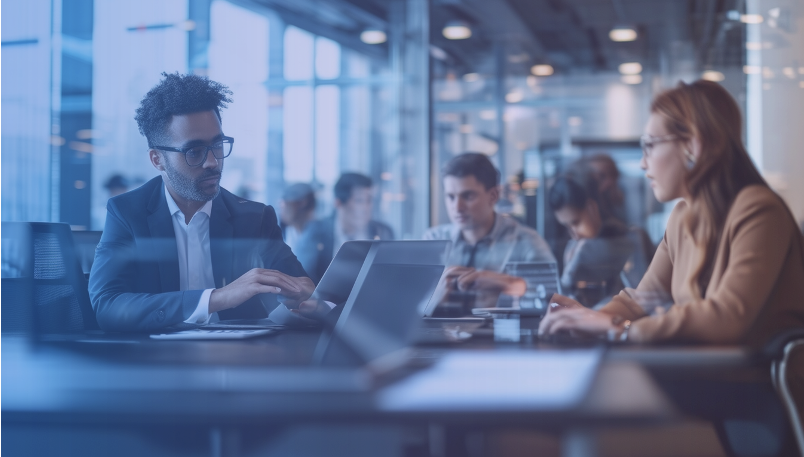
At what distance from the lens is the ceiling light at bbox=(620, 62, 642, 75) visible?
836cm

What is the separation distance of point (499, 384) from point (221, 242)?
151cm

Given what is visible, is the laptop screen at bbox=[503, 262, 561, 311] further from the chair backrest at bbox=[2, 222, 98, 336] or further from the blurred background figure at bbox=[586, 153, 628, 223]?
the chair backrest at bbox=[2, 222, 98, 336]

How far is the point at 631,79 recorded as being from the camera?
838 cm

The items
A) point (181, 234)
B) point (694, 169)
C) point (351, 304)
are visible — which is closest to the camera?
point (351, 304)

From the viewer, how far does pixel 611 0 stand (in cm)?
736

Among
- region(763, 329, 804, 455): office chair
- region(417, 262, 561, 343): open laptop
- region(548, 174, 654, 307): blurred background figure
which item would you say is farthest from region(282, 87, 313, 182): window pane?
region(763, 329, 804, 455): office chair

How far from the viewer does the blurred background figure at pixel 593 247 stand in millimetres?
3795

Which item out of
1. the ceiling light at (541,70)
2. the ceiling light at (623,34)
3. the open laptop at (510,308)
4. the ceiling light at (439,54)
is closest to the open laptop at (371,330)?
the open laptop at (510,308)

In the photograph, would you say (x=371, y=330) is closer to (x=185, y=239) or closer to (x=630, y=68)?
(x=185, y=239)

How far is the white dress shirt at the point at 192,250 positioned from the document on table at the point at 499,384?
1208 millimetres

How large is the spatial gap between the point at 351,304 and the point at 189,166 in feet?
4.26

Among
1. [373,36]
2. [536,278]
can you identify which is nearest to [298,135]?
[373,36]

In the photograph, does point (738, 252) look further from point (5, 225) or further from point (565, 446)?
point (5, 225)

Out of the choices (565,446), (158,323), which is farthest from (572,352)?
(158,323)
